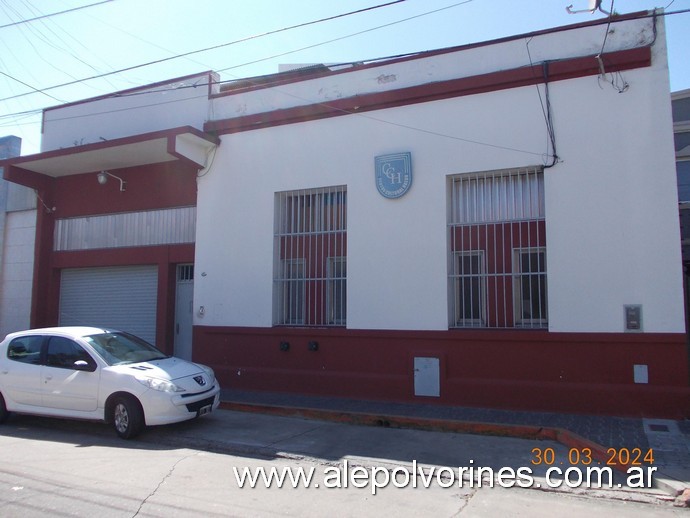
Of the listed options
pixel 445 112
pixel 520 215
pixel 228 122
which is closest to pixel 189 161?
pixel 228 122

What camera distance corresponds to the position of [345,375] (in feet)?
34.0

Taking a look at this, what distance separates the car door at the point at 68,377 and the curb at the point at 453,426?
8.64 feet

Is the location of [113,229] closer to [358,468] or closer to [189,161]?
[189,161]

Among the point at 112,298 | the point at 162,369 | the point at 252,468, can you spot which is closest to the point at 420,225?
the point at 162,369

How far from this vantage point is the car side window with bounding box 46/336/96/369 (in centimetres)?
827

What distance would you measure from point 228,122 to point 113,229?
13.5 ft

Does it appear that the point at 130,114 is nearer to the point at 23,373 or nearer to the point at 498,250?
the point at 23,373

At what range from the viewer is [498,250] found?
965 cm

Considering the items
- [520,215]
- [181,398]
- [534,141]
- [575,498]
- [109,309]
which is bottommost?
[575,498]

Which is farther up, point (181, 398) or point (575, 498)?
point (181, 398)

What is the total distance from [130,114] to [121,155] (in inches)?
53.2

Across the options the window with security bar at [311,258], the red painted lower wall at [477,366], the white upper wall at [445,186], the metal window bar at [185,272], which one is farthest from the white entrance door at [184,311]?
the window with security bar at [311,258]

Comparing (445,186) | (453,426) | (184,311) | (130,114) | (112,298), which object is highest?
(130,114)

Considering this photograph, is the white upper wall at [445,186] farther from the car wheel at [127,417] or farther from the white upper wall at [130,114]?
the car wheel at [127,417]
